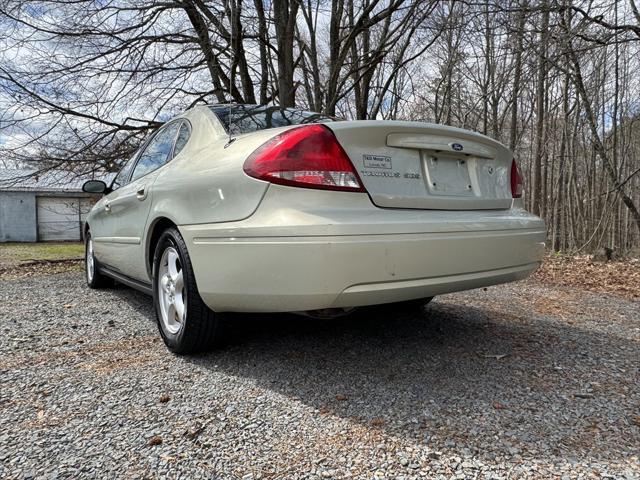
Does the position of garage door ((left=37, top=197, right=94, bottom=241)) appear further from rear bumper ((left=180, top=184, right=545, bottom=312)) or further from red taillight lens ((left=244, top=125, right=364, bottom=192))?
red taillight lens ((left=244, top=125, right=364, bottom=192))

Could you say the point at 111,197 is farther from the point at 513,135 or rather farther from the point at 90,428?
the point at 513,135

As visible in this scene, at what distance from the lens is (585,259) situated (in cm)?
761

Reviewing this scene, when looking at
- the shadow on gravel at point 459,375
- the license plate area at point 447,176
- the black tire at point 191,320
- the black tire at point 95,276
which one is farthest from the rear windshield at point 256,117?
the black tire at point 95,276

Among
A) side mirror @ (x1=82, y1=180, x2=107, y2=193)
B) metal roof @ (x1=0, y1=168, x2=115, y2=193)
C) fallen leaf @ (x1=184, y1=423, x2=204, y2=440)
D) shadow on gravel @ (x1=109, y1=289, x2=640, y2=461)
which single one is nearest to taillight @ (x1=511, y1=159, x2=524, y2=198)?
shadow on gravel @ (x1=109, y1=289, x2=640, y2=461)

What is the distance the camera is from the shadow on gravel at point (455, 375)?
1.57 meters

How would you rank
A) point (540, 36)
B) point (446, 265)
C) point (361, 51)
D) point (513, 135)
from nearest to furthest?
Result: point (446, 265), point (540, 36), point (361, 51), point (513, 135)

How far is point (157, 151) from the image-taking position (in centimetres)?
325

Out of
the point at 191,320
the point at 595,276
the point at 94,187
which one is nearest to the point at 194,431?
the point at 191,320

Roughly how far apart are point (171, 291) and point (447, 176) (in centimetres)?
171

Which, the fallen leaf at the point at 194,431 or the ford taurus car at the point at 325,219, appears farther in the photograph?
the ford taurus car at the point at 325,219

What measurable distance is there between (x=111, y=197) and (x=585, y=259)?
762 centimetres

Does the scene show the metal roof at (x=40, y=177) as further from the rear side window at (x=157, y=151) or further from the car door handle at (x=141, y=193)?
the car door handle at (x=141, y=193)

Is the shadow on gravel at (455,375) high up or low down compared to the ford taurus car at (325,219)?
down

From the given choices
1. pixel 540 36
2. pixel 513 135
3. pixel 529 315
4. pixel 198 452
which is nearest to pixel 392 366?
pixel 198 452
